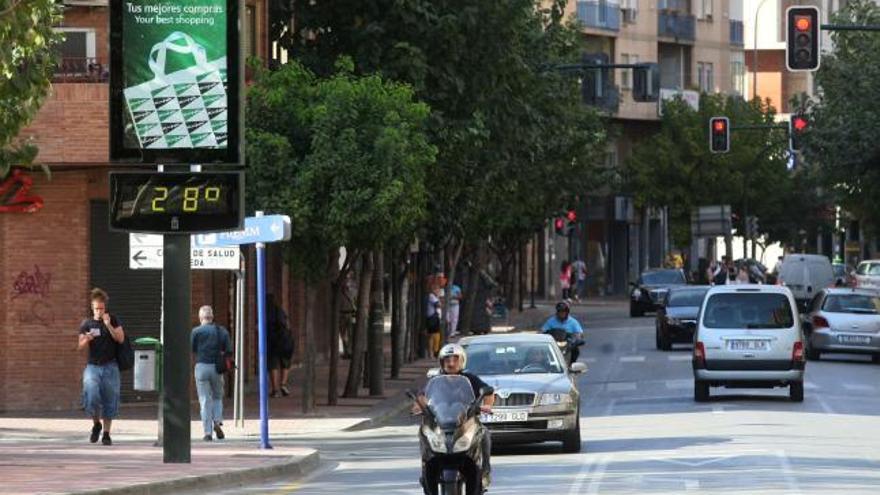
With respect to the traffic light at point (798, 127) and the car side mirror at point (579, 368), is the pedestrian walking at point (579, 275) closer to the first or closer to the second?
the traffic light at point (798, 127)

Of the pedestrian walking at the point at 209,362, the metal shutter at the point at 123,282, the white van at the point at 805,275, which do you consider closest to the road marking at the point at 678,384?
the metal shutter at the point at 123,282

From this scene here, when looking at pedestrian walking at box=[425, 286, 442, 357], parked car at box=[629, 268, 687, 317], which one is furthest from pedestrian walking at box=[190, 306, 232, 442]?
parked car at box=[629, 268, 687, 317]

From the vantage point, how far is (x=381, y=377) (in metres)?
40.5

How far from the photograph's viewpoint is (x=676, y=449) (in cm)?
2705

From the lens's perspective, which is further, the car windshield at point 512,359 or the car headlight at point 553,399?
the car windshield at point 512,359

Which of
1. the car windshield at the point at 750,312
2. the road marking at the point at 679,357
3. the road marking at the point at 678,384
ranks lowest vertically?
the road marking at the point at 679,357

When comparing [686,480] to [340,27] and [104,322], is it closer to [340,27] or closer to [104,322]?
[104,322]

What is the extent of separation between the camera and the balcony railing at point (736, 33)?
4528 inches

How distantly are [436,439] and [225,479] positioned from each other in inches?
257

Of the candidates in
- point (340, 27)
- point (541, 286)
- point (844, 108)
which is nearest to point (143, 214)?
point (340, 27)

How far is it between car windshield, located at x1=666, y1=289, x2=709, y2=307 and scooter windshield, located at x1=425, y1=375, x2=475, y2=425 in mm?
35783

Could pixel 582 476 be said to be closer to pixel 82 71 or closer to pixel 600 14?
pixel 82 71

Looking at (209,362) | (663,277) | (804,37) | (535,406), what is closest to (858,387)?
(804,37)

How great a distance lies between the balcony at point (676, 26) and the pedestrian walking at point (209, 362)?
3112 inches
